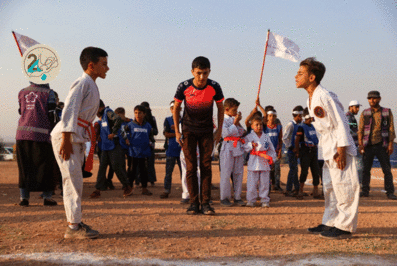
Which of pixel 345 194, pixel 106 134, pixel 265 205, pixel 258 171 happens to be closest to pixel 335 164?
pixel 345 194

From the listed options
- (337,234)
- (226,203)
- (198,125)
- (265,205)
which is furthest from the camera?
(226,203)

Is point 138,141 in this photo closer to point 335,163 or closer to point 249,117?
point 249,117

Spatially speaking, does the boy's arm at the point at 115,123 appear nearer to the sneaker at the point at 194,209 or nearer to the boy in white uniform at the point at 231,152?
the boy in white uniform at the point at 231,152

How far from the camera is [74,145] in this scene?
373 centimetres

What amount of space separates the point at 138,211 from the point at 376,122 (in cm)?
541

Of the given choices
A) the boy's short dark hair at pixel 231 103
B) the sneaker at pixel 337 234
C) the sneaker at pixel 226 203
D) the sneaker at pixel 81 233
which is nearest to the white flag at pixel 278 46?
the boy's short dark hair at pixel 231 103

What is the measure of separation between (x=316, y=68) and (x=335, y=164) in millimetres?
1097

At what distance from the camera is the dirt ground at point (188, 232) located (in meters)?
3.32

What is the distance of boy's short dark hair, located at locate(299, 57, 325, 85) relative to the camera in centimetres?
416

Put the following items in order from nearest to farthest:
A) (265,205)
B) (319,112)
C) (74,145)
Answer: (74,145) → (319,112) → (265,205)

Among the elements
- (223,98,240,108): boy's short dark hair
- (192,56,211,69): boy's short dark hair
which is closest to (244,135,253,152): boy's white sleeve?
(223,98,240,108): boy's short dark hair

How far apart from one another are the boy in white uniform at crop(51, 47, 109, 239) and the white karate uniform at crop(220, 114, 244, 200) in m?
2.94

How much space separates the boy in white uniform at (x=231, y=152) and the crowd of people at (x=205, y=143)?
0.06 ft

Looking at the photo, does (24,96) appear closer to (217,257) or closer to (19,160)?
(19,160)
